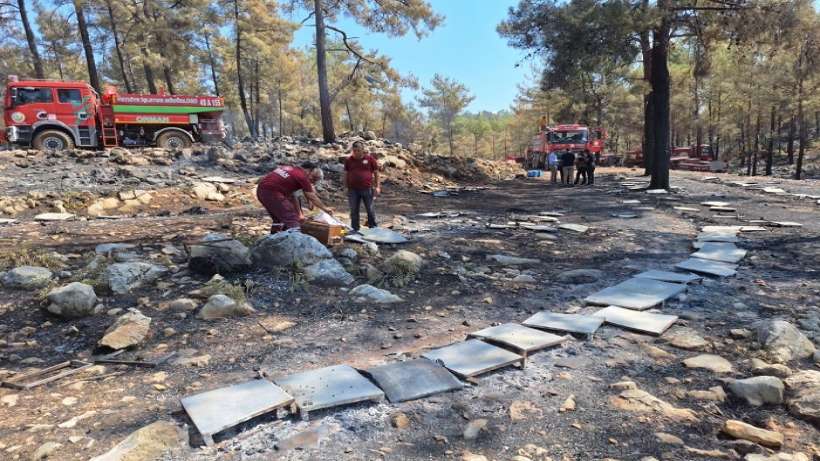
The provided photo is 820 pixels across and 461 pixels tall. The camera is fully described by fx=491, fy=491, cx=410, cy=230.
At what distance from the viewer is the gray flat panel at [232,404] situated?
92.0 inches

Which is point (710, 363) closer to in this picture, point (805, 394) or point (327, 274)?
point (805, 394)

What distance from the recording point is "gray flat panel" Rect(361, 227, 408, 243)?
6609 millimetres

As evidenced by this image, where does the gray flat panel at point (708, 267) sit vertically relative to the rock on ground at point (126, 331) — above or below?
below

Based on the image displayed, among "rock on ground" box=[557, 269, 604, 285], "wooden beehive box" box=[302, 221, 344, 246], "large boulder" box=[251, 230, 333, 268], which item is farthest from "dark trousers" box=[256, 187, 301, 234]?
"rock on ground" box=[557, 269, 604, 285]

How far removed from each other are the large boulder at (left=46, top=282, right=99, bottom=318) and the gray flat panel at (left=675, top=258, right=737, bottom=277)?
5757mm

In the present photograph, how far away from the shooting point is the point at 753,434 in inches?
90.3

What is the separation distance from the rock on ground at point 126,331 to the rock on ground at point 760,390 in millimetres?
3904

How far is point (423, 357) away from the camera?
3215 millimetres

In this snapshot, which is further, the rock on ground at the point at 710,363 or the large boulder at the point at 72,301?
the large boulder at the point at 72,301

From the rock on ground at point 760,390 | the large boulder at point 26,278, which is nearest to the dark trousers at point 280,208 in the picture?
the large boulder at point 26,278

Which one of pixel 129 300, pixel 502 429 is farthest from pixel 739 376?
pixel 129 300

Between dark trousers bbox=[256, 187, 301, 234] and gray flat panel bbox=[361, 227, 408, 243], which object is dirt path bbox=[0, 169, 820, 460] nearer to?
gray flat panel bbox=[361, 227, 408, 243]

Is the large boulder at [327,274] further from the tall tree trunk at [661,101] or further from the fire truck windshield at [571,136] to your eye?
the fire truck windshield at [571,136]

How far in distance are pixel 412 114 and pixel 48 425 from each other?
156 ft
